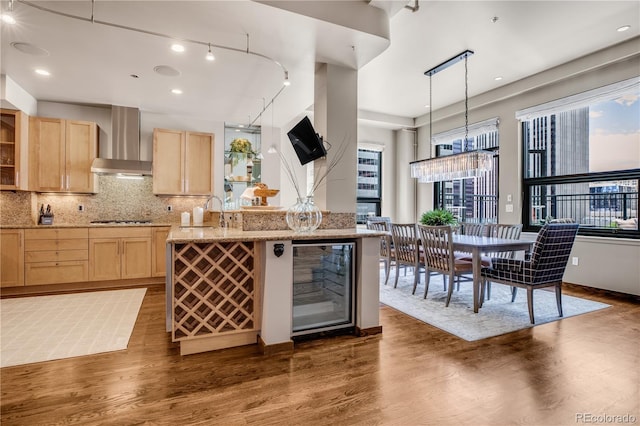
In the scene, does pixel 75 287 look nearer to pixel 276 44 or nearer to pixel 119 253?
pixel 119 253

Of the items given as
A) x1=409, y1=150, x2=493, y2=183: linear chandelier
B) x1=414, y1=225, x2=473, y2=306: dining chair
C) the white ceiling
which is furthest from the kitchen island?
x1=409, y1=150, x2=493, y2=183: linear chandelier

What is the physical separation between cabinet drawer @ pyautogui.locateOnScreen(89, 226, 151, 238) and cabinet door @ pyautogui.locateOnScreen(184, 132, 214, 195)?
0.95 metres

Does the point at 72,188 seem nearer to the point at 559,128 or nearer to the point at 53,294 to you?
the point at 53,294

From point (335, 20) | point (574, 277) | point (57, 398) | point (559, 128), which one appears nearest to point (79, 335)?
point (57, 398)

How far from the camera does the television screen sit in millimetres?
3329

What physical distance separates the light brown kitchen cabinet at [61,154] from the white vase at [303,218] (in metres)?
3.69

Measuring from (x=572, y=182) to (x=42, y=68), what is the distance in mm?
7031

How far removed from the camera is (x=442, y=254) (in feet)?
12.4

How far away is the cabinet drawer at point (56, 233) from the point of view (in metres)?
4.19

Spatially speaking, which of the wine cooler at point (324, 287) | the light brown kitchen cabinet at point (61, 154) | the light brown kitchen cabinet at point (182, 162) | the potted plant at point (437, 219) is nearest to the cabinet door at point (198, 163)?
the light brown kitchen cabinet at point (182, 162)

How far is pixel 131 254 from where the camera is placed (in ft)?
15.3

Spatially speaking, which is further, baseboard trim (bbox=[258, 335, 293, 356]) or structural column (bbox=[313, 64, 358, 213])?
structural column (bbox=[313, 64, 358, 213])

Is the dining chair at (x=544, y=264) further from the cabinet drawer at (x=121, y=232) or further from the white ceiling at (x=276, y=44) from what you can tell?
the cabinet drawer at (x=121, y=232)

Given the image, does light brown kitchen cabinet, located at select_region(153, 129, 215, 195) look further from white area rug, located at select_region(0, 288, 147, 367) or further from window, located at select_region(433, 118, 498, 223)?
window, located at select_region(433, 118, 498, 223)
